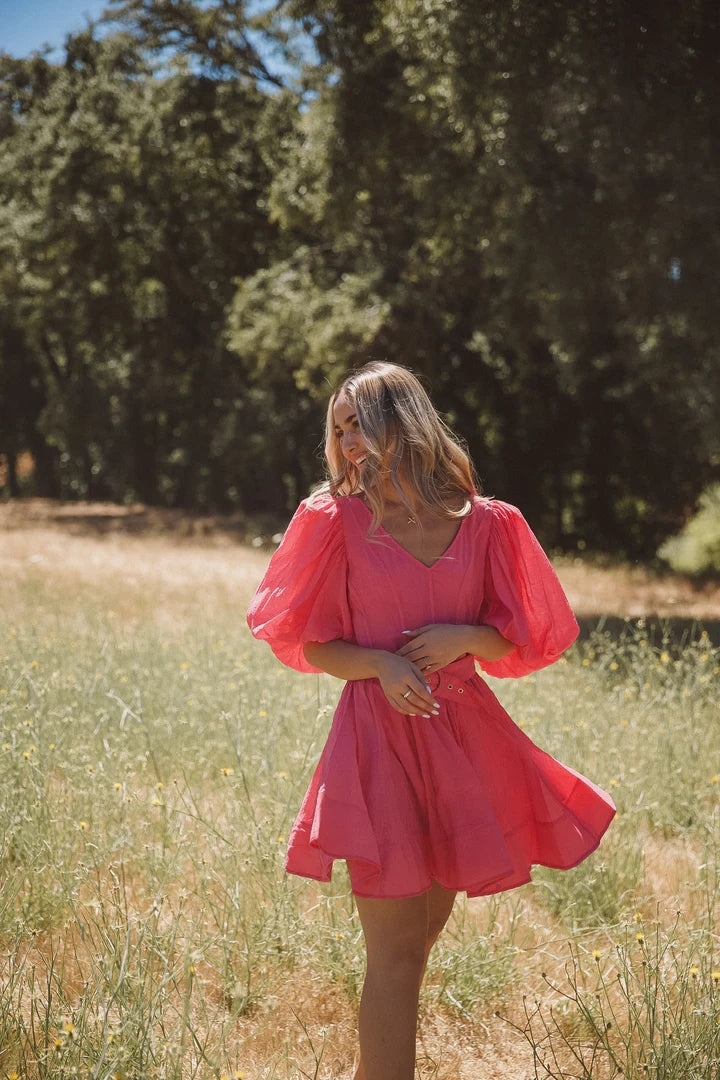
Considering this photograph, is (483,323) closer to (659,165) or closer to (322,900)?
(659,165)

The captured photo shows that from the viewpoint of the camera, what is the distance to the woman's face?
2461 mm

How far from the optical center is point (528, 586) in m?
2.56

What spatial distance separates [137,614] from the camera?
365 inches

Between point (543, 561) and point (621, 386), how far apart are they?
17.1 m

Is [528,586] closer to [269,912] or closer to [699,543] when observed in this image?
[269,912]

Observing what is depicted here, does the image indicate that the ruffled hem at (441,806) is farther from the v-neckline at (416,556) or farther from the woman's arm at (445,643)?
the v-neckline at (416,556)

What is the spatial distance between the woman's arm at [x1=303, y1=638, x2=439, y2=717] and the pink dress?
0.05m

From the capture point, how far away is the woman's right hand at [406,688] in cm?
220

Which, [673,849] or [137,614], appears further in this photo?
[137,614]

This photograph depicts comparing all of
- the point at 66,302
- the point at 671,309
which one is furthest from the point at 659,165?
the point at 66,302

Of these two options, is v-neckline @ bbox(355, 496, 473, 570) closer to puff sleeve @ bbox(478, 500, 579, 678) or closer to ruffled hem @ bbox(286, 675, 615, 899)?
puff sleeve @ bbox(478, 500, 579, 678)

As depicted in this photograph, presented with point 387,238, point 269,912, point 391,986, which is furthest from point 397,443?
point 387,238

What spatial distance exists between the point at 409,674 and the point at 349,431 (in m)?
0.69

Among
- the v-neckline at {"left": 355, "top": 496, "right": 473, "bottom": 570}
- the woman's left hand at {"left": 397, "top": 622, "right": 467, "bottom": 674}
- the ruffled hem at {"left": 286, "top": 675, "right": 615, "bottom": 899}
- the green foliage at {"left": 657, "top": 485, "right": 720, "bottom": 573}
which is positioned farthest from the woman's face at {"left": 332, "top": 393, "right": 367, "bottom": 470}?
the green foliage at {"left": 657, "top": 485, "right": 720, "bottom": 573}
